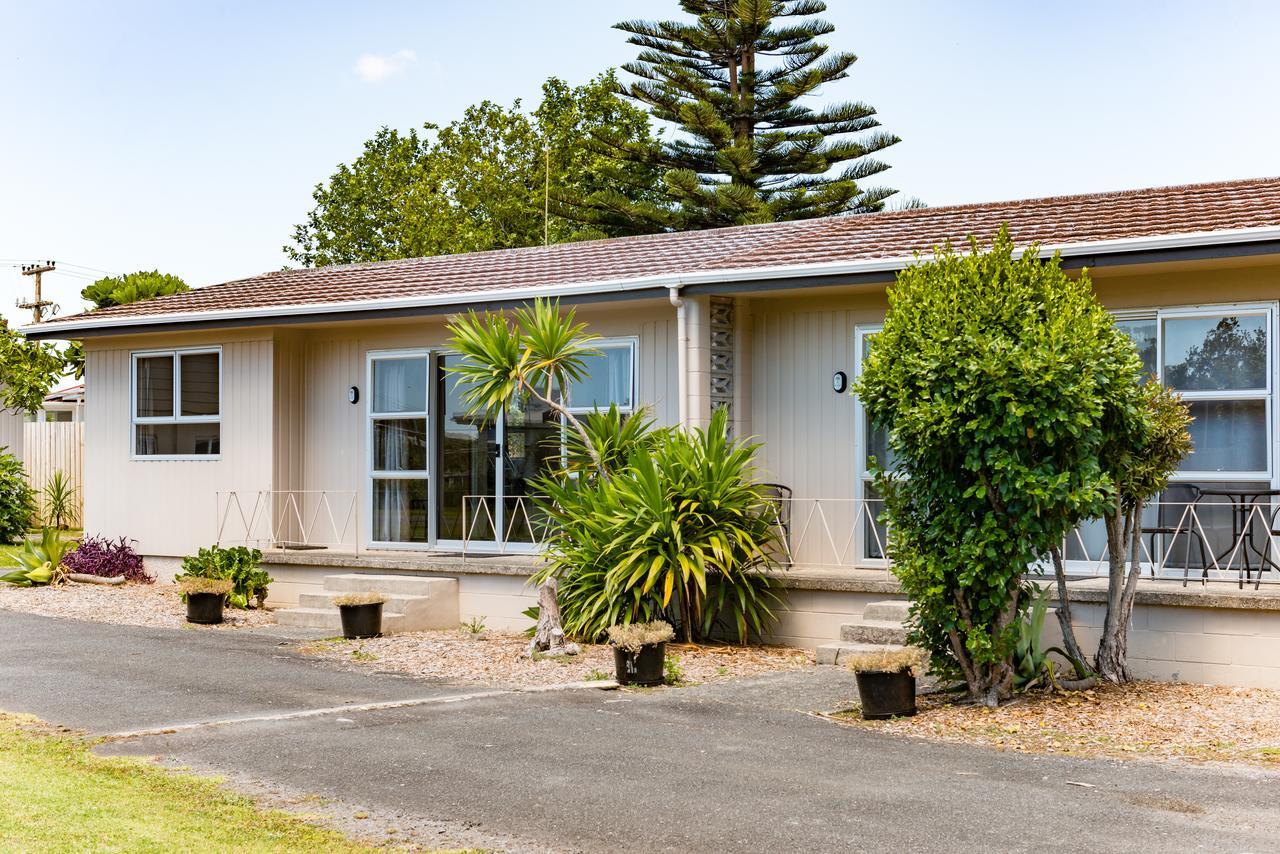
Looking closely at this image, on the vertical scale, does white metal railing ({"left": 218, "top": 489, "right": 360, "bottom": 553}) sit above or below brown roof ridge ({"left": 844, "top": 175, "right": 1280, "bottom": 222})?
below

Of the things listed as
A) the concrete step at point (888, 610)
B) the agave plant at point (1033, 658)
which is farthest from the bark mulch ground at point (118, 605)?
the agave plant at point (1033, 658)

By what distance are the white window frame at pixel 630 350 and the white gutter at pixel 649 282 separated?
0.69 meters

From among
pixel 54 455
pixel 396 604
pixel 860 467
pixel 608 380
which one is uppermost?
pixel 608 380

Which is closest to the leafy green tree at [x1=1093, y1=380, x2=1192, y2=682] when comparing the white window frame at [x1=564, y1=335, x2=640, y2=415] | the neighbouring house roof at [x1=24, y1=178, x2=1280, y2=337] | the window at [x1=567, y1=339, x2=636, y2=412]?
the neighbouring house roof at [x1=24, y1=178, x2=1280, y2=337]

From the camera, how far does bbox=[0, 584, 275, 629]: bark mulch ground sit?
41.5 feet

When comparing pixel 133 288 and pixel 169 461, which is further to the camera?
pixel 133 288

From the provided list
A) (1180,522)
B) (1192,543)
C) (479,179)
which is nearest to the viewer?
(1180,522)

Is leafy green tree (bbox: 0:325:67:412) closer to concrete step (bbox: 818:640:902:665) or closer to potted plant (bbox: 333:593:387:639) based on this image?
potted plant (bbox: 333:593:387:639)

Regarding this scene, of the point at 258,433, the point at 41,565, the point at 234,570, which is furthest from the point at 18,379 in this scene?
the point at 234,570

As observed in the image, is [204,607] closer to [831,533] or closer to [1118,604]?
[831,533]

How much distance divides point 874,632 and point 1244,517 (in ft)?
9.19

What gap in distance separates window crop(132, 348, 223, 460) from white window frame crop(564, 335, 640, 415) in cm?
471

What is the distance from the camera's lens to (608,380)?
1248 centimetres

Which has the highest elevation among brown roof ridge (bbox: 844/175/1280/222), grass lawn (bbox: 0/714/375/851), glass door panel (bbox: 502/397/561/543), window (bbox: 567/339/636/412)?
brown roof ridge (bbox: 844/175/1280/222)
